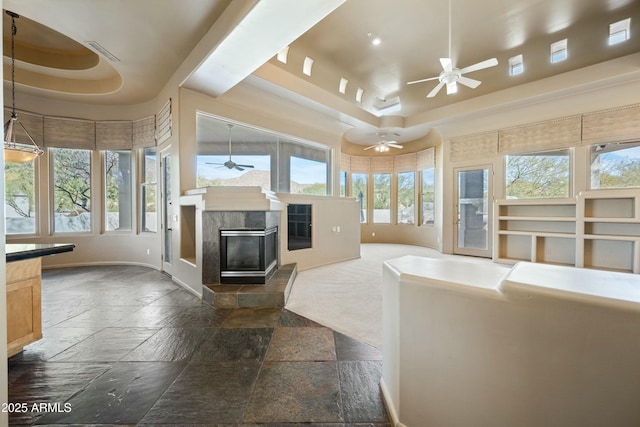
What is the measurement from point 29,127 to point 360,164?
8.13 metres

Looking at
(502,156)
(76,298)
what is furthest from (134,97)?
(502,156)

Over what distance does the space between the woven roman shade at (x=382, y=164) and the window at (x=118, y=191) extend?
707 cm

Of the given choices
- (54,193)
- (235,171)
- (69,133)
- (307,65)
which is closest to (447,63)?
(307,65)

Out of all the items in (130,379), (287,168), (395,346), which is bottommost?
(130,379)

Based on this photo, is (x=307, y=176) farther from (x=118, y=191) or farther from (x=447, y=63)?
(x=118, y=191)

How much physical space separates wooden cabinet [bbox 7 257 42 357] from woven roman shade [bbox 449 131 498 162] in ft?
25.2

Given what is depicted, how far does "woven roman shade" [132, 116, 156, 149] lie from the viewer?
5.11 m

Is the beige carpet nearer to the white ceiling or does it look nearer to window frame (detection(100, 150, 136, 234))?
the white ceiling

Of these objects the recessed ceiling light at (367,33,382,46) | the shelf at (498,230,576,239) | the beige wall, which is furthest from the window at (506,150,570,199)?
the recessed ceiling light at (367,33,382,46)

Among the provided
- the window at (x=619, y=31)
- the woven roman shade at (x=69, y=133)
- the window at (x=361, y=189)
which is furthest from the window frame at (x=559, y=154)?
the woven roman shade at (x=69, y=133)

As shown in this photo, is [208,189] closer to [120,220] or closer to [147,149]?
[147,149]

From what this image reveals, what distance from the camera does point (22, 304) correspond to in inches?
83.1

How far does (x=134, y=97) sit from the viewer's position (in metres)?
5.02

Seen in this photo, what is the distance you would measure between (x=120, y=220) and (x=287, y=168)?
12.3 ft
